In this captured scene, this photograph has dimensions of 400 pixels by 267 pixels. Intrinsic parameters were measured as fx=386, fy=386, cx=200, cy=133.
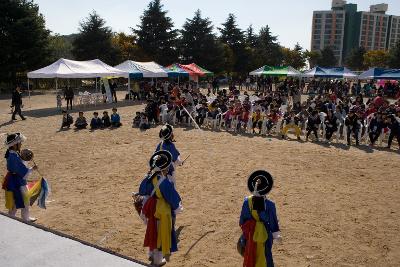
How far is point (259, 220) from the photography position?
14.5 ft

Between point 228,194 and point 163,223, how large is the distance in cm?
335

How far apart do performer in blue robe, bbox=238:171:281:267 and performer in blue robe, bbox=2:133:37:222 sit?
3.70 m

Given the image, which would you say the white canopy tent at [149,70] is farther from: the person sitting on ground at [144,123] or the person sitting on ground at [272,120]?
the person sitting on ground at [272,120]

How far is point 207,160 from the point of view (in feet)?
36.2

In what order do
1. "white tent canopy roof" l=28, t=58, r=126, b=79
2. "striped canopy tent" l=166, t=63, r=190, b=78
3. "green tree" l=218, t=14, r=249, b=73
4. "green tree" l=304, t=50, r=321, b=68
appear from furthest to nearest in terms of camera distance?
"green tree" l=304, t=50, r=321, b=68
"green tree" l=218, t=14, r=249, b=73
"striped canopy tent" l=166, t=63, r=190, b=78
"white tent canopy roof" l=28, t=58, r=126, b=79

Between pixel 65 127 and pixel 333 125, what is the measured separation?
1055 centimetres

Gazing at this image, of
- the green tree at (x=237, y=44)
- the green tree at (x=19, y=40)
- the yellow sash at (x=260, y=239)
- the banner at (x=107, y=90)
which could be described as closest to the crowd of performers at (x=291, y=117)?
the banner at (x=107, y=90)

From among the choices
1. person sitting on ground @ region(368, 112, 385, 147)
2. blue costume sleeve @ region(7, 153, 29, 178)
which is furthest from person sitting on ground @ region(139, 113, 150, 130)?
blue costume sleeve @ region(7, 153, 29, 178)

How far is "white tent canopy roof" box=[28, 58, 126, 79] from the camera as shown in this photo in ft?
68.8

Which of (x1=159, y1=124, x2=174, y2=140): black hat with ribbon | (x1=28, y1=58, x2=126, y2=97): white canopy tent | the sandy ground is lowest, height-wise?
the sandy ground

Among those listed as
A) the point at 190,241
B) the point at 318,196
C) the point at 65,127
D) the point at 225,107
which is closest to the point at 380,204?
the point at 318,196

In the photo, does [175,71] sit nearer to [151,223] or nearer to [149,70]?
[149,70]

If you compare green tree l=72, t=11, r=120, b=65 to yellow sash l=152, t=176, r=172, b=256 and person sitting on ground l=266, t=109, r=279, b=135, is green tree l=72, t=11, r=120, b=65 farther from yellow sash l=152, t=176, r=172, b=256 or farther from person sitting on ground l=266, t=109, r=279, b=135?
yellow sash l=152, t=176, r=172, b=256

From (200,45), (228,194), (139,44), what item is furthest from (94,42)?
(228,194)
